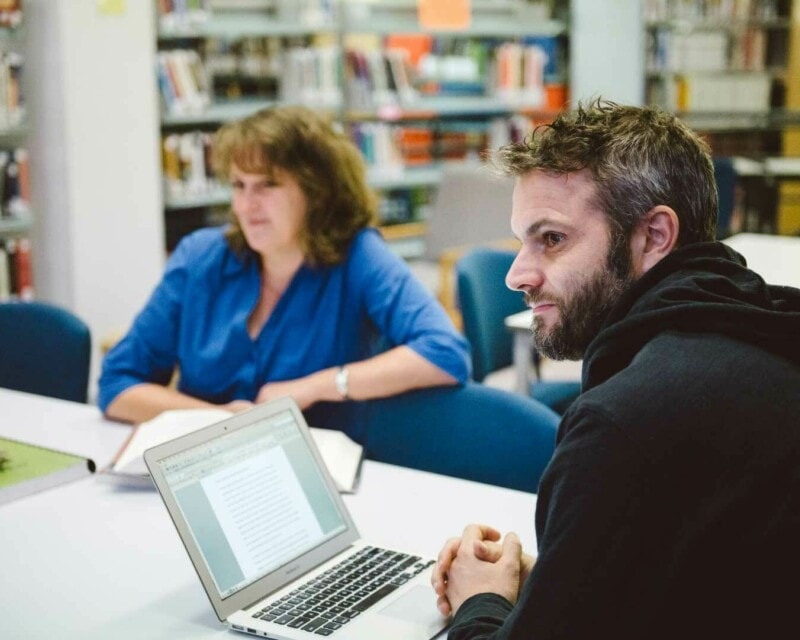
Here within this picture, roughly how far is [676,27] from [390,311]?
584cm

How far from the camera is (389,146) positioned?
582 cm

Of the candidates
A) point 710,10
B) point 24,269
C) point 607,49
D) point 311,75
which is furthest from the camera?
point 710,10

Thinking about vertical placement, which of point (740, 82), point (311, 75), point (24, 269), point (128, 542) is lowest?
point (24, 269)

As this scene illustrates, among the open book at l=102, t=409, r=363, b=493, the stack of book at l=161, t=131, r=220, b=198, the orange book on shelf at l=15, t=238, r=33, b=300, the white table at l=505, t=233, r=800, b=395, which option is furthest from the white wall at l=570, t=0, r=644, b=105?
Answer: the open book at l=102, t=409, r=363, b=493

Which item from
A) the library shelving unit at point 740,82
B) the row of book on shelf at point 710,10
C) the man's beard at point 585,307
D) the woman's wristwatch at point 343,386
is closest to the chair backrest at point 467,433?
the woman's wristwatch at point 343,386

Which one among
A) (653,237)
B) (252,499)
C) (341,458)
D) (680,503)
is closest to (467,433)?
(341,458)

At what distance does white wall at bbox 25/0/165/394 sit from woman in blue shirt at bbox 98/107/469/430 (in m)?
2.06

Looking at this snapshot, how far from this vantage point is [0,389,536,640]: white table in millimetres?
1366

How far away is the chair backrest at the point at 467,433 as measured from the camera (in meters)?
1.89

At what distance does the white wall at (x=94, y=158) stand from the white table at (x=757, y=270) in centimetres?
190

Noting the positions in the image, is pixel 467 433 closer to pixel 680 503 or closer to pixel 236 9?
pixel 680 503

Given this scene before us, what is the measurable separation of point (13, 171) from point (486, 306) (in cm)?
211

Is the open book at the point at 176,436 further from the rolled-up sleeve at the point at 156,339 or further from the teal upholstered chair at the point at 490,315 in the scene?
the teal upholstered chair at the point at 490,315

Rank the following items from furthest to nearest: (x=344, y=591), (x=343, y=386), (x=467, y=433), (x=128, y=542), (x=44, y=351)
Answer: (x=44, y=351) < (x=343, y=386) < (x=467, y=433) < (x=128, y=542) < (x=344, y=591)
